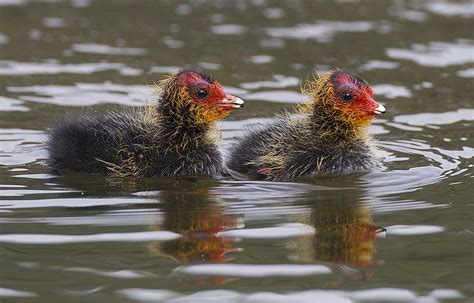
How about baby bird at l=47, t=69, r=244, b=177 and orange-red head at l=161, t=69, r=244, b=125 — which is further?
orange-red head at l=161, t=69, r=244, b=125

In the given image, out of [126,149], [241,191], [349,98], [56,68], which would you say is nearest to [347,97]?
[349,98]

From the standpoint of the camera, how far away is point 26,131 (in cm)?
1052

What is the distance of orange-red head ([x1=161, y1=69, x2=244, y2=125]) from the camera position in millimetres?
9078

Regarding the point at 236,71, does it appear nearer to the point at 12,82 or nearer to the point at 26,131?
the point at 12,82

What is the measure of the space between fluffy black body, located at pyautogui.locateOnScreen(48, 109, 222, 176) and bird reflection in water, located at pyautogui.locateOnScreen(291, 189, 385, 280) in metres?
1.34

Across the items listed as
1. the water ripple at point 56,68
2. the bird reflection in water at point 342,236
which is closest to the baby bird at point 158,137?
the bird reflection in water at point 342,236

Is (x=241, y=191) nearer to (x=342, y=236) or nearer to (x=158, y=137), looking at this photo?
(x=158, y=137)

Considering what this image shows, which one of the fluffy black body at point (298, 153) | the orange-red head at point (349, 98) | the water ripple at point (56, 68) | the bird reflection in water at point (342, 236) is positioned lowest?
the bird reflection in water at point (342, 236)

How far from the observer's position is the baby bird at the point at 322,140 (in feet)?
30.2

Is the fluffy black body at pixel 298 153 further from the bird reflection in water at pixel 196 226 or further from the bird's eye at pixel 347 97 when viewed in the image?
the bird reflection in water at pixel 196 226

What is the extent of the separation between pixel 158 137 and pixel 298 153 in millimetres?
1205

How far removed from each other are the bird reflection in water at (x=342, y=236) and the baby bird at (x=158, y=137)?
52.7 inches

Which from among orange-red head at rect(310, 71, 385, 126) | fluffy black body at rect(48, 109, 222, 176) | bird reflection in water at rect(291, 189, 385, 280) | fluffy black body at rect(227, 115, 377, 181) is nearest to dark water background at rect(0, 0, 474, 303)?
bird reflection in water at rect(291, 189, 385, 280)

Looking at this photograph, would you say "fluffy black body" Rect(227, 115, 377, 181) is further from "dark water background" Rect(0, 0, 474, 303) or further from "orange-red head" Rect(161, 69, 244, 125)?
"orange-red head" Rect(161, 69, 244, 125)
